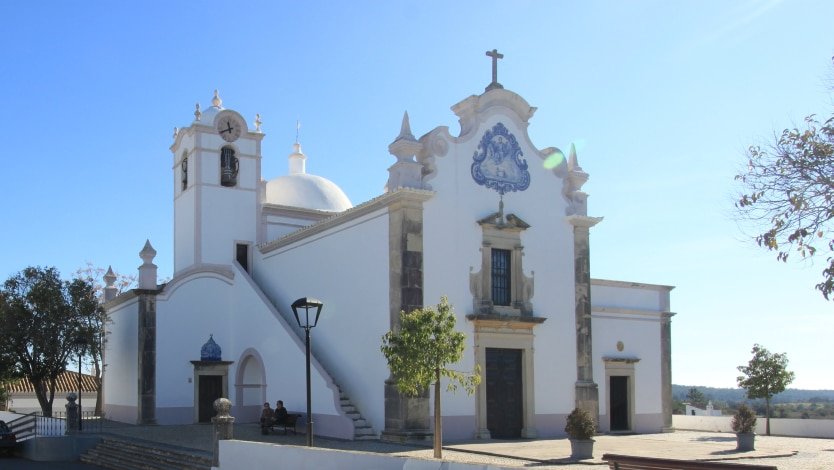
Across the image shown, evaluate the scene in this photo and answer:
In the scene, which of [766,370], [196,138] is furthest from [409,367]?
[766,370]

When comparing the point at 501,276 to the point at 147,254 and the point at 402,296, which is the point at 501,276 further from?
the point at 147,254

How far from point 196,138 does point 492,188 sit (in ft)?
39.6

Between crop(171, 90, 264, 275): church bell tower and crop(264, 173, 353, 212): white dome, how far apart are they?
1.42m

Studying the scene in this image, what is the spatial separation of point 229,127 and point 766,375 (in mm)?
21232

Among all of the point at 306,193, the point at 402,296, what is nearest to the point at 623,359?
the point at 402,296

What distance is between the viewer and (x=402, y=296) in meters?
21.1

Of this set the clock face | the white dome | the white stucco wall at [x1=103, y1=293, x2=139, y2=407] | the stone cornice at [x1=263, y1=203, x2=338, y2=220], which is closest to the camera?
the white stucco wall at [x1=103, y1=293, x2=139, y2=407]

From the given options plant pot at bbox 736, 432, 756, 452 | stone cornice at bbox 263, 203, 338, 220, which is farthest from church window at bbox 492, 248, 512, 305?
stone cornice at bbox 263, 203, 338, 220

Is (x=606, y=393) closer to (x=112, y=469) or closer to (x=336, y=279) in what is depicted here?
(x=336, y=279)

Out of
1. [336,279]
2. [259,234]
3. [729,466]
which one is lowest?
[729,466]

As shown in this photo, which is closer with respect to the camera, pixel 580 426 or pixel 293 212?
pixel 580 426

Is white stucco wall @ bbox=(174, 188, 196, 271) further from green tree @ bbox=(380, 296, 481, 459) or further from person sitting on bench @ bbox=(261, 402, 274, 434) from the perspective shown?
green tree @ bbox=(380, 296, 481, 459)

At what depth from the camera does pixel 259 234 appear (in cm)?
3070

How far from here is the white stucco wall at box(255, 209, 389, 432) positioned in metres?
21.9
